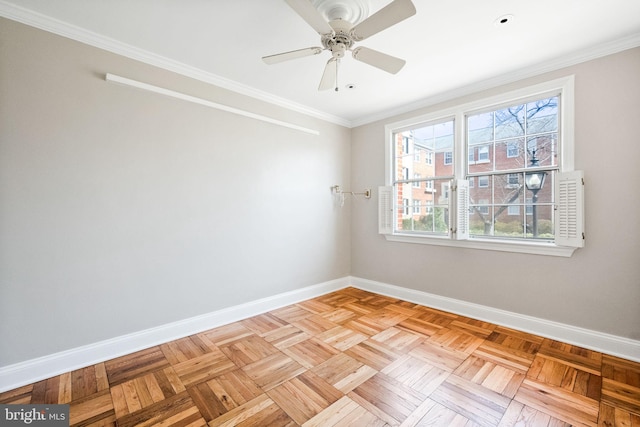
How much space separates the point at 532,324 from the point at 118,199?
401 cm

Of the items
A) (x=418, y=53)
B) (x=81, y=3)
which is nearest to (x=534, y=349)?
(x=418, y=53)

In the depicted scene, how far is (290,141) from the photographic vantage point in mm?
3492

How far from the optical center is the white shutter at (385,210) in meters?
3.74

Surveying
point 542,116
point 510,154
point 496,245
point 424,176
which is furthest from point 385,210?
point 542,116

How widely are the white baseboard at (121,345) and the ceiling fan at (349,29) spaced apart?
2.49 metres

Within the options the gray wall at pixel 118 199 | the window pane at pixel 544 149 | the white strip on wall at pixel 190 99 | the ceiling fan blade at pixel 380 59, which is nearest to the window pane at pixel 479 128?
the window pane at pixel 544 149

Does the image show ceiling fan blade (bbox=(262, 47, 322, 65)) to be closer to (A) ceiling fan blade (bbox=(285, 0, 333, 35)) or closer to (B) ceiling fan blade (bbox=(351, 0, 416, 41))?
(A) ceiling fan blade (bbox=(285, 0, 333, 35))

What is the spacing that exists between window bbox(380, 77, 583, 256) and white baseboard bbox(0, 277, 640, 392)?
2.29 feet

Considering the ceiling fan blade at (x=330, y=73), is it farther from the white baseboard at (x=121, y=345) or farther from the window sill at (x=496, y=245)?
the white baseboard at (x=121, y=345)

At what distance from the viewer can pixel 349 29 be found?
1642 mm

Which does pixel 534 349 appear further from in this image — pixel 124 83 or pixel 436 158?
pixel 124 83

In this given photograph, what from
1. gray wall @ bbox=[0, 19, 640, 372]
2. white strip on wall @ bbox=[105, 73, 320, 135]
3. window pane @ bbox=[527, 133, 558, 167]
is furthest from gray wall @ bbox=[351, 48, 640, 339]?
white strip on wall @ bbox=[105, 73, 320, 135]

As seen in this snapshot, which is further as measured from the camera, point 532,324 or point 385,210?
point 385,210

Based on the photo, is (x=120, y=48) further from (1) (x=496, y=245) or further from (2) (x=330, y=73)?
(1) (x=496, y=245)
